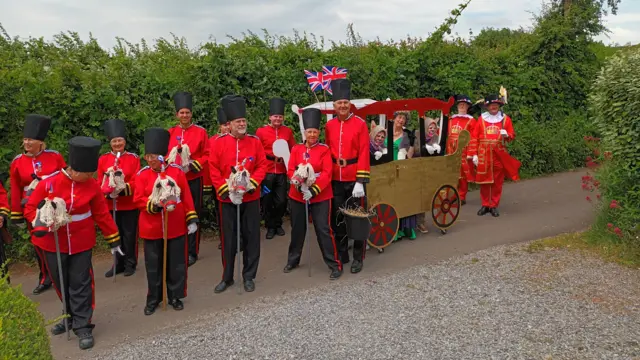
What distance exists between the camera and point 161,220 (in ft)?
17.9

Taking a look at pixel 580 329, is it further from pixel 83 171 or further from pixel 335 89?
pixel 83 171

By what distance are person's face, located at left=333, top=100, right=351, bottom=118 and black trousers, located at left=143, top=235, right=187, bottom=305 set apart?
7.99ft

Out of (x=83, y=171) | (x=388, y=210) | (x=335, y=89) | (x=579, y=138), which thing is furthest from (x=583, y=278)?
(x=579, y=138)

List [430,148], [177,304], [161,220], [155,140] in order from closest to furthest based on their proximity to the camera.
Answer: [155,140], [161,220], [177,304], [430,148]

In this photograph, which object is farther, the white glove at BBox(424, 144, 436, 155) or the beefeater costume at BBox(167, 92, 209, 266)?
the white glove at BBox(424, 144, 436, 155)

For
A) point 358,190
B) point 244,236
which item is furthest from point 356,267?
point 244,236

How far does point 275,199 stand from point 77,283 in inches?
152

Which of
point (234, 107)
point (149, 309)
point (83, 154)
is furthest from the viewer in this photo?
point (234, 107)

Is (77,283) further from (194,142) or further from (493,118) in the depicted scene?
(493,118)

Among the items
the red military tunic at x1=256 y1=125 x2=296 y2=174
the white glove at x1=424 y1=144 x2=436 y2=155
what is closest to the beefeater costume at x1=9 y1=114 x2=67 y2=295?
the red military tunic at x1=256 y1=125 x2=296 y2=174

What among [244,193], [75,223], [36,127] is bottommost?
[75,223]

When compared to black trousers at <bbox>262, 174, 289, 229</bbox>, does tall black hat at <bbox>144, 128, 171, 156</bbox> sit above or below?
above

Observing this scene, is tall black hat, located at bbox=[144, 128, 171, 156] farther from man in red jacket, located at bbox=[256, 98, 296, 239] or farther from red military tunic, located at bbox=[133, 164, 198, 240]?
man in red jacket, located at bbox=[256, 98, 296, 239]

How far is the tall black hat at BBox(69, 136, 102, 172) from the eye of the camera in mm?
4738
